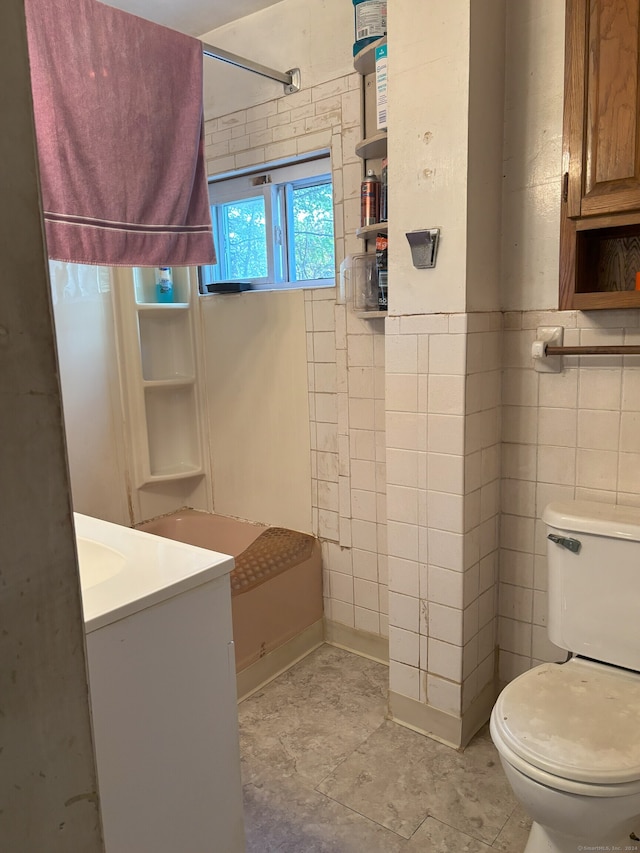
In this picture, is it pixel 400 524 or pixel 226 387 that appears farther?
pixel 226 387

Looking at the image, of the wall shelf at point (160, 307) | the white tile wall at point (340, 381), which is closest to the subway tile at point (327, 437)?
the white tile wall at point (340, 381)

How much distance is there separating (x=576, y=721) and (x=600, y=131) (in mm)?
1347

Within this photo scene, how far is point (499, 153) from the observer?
5.75 feet

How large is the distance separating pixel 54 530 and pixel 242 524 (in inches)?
84.1

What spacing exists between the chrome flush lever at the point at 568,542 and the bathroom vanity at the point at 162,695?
88 centimetres

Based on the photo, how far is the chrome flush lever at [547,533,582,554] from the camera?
1578 mm

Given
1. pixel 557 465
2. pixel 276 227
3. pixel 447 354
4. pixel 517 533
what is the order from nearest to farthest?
pixel 447 354, pixel 557 465, pixel 517 533, pixel 276 227

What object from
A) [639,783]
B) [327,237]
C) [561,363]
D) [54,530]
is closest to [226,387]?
[327,237]

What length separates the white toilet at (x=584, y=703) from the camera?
120cm

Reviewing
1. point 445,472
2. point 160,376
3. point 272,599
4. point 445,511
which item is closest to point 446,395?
point 445,472

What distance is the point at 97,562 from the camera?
134 centimetres

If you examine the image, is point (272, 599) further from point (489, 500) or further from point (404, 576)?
point (489, 500)

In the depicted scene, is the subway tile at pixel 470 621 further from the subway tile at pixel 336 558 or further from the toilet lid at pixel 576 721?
the subway tile at pixel 336 558

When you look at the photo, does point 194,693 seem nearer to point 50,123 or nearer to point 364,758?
point 364,758
